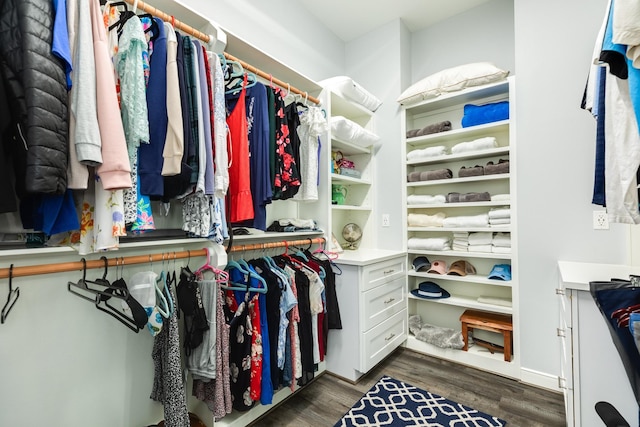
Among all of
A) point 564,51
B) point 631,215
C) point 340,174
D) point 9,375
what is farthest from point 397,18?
point 9,375

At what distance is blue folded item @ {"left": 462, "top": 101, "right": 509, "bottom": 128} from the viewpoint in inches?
88.7

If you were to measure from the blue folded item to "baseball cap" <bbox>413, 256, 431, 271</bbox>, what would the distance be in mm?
1212

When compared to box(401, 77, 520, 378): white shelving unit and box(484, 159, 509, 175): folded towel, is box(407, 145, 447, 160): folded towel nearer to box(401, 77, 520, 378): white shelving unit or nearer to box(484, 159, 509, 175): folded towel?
box(401, 77, 520, 378): white shelving unit

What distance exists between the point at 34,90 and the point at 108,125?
0.19m

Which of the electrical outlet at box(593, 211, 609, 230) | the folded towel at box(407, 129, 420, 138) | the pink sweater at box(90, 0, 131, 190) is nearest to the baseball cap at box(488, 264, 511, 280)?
the electrical outlet at box(593, 211, 609, 230)

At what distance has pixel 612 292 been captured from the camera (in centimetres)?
101

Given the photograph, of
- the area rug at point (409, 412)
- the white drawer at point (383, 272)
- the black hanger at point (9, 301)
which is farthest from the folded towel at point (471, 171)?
the black hanger at point (9, 301)

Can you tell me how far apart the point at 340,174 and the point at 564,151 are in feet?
5.19

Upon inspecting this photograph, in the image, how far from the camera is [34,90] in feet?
2.61

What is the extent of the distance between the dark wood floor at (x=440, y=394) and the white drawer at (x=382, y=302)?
0.42m

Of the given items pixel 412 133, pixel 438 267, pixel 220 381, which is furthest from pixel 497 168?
pixel 220 381

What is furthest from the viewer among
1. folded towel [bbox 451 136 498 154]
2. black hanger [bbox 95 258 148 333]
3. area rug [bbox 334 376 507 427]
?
folded towel [bbox 451 136 498 154]

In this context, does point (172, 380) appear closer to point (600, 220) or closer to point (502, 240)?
point (502, 240)

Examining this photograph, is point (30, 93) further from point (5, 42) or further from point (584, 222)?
point (584, 222)
